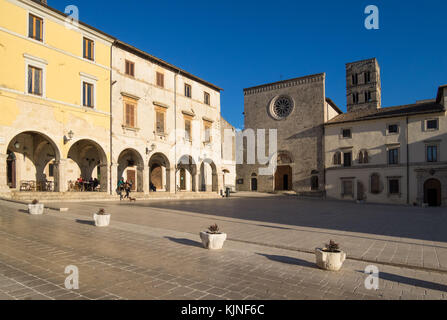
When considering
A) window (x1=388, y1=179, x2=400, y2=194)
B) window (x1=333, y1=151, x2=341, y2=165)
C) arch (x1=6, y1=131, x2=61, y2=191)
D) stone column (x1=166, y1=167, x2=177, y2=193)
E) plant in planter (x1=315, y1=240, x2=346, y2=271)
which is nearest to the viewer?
plant in planter (x1=315, y1=240, x2=346, y2=271)

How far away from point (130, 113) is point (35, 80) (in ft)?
23.5

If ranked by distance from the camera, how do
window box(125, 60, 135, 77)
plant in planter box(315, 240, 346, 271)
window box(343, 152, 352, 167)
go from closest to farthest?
plant in planter box(315, 240, 346, 271) < window box(125, 60, 135, 77) < window box(343, 152, 352, 167)

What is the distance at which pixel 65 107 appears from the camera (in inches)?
779

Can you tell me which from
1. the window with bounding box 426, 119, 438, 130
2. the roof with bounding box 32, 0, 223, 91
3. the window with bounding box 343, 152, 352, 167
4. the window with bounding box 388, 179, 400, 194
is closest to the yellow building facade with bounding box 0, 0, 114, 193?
the roof with bounding box 32, 0, 223, 91

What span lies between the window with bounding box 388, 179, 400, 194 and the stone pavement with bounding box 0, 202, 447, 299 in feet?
99.8

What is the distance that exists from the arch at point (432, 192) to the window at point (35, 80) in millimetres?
35914

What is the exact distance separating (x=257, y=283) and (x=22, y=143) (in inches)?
845

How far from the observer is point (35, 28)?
1856 centimetres

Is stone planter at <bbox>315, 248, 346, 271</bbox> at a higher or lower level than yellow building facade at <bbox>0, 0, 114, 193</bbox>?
lower

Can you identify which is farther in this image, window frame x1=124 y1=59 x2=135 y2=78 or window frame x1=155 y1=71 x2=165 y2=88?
window frame x1=155 y1=71 x2=165 y2=88

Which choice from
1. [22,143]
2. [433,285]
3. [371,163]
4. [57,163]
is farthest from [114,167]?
[371,163]

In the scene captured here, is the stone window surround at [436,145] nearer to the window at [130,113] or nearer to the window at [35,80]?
the window at [130,113]

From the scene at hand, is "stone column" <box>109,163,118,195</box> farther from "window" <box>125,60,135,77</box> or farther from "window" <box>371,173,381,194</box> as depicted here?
"window" <box>371,173,381,194</box>

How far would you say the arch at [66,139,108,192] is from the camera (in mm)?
22047
